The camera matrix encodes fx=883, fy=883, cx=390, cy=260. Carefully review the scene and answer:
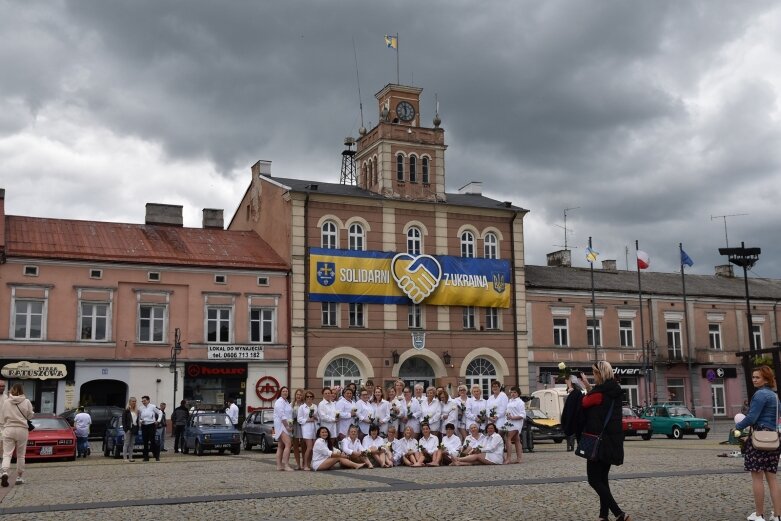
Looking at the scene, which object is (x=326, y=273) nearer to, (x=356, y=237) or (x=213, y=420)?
(x=356, y=237)

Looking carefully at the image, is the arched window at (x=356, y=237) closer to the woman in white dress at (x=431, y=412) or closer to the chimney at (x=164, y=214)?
the chimney at (x=164, y=214)

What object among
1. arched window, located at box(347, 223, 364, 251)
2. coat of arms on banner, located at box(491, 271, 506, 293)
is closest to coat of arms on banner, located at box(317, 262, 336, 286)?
arched window, located at box(347, 223, 364, 251)

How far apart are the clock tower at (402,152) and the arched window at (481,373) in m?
8.41

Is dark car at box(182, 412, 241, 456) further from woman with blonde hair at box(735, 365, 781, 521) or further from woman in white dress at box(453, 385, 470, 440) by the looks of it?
woman with blonde hair at box(735, 365, 781, 521)

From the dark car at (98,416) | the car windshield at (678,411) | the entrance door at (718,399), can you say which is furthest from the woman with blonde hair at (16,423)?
the entrance door at (718,399)

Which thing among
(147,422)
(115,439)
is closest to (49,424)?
(115,439)

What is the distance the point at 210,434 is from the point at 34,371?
12.1 metres

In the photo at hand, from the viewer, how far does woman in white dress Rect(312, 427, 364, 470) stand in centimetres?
1875

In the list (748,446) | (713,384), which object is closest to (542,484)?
(748,446)

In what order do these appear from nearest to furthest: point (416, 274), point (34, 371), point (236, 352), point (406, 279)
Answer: point (34, 371)
point (236, 352)
point (406, 279)
point (416, 274)

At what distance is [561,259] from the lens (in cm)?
5438

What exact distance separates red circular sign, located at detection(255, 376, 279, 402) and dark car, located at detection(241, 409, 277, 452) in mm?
8795

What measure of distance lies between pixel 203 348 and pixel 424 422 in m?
19.4

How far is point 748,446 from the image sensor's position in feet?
33.9
